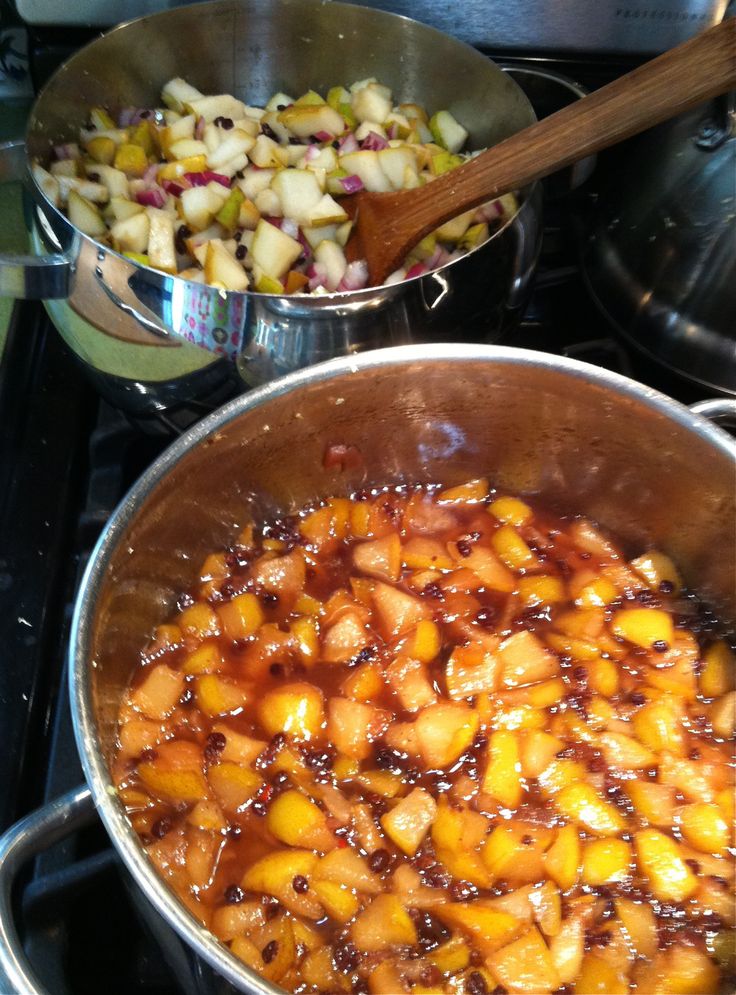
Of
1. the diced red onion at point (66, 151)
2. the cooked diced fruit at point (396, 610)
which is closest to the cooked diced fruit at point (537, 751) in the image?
the cooked diced fruit at point (396, 610)

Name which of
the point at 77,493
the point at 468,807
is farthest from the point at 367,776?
the point at 77,493

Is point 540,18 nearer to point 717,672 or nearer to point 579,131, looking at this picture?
point 579,131

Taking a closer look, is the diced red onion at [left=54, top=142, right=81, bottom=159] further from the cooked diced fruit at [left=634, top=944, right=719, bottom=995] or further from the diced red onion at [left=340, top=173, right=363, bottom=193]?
the cooked diced fruit at [left=634, top=944, right=719, bottom=995]

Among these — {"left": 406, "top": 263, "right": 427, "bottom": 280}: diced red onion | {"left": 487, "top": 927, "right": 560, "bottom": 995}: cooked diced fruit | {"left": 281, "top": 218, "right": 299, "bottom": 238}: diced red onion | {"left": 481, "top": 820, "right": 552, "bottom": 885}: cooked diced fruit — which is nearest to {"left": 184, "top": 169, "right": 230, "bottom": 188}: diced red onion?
{"left": 281, "top": 218, "right": 299, "bottom": 238}: diced red onion

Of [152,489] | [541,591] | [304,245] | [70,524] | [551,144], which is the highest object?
[551,144]

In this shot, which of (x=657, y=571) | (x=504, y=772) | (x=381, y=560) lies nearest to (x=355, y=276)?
(x=381, y=560)

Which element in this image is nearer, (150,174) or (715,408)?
(715,408)

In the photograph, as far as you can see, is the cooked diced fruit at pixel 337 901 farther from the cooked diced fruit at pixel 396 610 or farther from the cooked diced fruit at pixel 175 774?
the cooked diced fruit at pixel 396 610

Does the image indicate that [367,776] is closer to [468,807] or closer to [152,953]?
[468,807]
